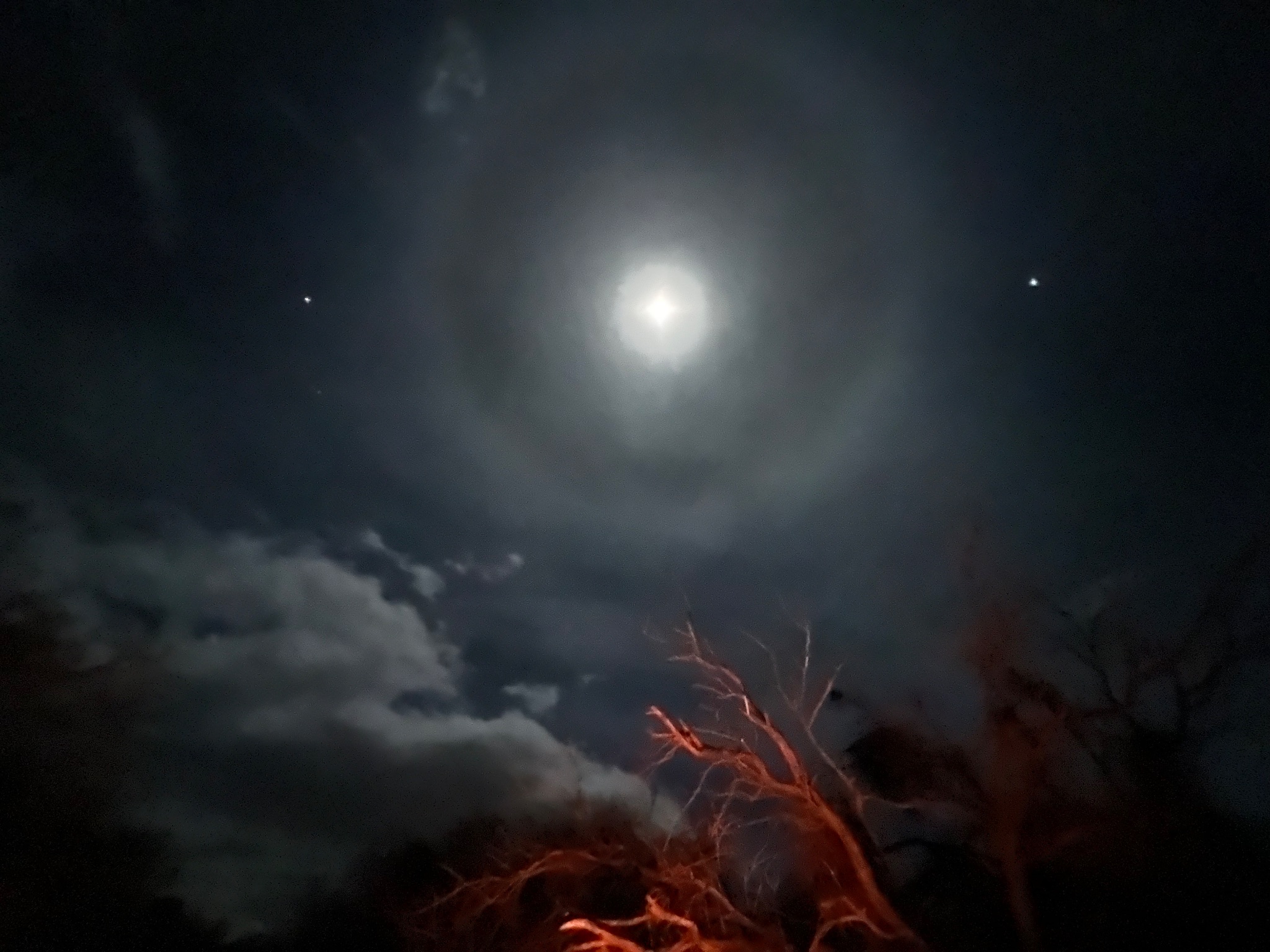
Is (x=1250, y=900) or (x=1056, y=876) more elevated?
(x=1056, y=876)

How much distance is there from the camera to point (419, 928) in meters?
15.3

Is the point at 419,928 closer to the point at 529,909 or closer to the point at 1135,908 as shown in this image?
the point at 529,909

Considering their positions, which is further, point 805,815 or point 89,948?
point 89,948

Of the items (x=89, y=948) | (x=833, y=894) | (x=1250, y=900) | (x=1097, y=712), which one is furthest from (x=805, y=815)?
(x=89, y=948)

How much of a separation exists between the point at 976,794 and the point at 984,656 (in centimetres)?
274

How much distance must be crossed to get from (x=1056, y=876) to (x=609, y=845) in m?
11.3

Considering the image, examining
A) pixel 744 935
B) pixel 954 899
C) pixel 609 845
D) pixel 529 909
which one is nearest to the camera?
pixel 744 935

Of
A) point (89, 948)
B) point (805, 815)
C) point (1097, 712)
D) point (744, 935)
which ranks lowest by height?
point (744, 935)

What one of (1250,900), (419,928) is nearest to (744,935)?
(419,928)

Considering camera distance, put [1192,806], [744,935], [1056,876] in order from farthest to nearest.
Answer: [1056,876]
[1192,806]
[744,935]

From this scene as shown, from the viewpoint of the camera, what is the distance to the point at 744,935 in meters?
11.8

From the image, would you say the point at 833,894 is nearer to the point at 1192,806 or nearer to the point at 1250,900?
the point at 1192,806

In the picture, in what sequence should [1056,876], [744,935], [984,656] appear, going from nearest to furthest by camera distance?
[744,935] < [984,656] < [1056,876]

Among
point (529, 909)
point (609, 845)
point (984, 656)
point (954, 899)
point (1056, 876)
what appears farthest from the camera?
point (529, 909)
